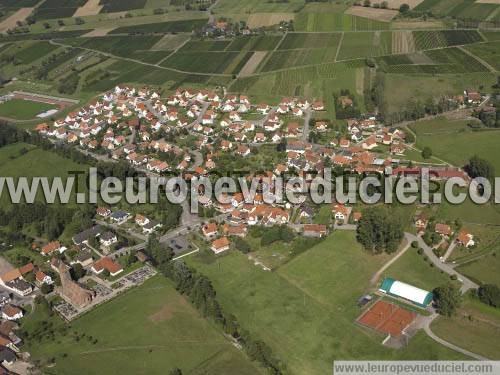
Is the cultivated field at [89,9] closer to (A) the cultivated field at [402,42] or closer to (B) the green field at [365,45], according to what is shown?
(B) the green field at [365,45]

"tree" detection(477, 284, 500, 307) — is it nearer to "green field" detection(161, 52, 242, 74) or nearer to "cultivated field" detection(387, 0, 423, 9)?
"green field" detection(161, 52, 242, 74)

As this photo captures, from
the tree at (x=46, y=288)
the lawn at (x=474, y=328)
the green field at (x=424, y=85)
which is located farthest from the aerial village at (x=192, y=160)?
the green field at (x=424, y=85)

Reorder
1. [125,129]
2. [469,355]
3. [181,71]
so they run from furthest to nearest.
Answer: [181,71] → [125,129] → [469,355]

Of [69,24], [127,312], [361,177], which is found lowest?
[127,312]

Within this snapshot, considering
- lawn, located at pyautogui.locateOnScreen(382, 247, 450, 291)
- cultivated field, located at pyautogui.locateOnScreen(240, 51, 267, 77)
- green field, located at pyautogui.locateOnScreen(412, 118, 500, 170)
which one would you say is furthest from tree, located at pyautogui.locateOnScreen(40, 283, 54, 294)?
cultivated field, located at pyautogui.locateOnScreen(240, 51, 267, 77)

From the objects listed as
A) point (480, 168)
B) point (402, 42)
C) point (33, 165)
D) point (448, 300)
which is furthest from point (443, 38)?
point (33, 165)

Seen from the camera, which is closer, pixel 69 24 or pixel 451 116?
pixel 451 116

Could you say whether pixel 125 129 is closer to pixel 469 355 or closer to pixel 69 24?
pixel 469 355

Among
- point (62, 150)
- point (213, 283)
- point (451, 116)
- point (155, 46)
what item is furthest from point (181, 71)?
point (213, 283)
